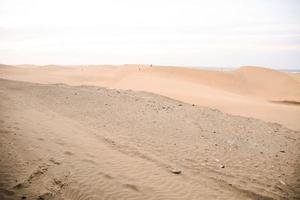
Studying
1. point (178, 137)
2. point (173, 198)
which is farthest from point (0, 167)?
point (178, 137)

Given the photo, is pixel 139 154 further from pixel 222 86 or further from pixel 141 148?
pixel 222 86

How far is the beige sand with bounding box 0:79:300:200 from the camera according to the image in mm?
5039

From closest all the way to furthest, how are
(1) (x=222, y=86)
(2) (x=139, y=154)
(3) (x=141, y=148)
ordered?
(2) (x=139, y=154) < (3) (x=141, y=148) < (1) (x=222, y=86)

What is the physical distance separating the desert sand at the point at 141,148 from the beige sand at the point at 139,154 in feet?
0.06

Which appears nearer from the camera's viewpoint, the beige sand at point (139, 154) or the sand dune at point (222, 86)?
the beige sand at point (139, 154)

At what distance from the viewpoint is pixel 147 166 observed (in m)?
5.88

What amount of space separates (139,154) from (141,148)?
338 millimetres

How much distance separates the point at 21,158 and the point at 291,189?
481 centimetres

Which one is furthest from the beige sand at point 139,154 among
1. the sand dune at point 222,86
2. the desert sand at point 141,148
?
the sand dune at point 222,86

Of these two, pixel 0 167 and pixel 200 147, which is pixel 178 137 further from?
pixel 0 167

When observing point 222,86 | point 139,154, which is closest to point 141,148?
point 139,154

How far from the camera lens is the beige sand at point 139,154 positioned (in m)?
5.04

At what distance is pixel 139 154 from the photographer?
6430mm

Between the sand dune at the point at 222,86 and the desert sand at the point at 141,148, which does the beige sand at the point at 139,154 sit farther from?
the sand dune at the point at 222,86
